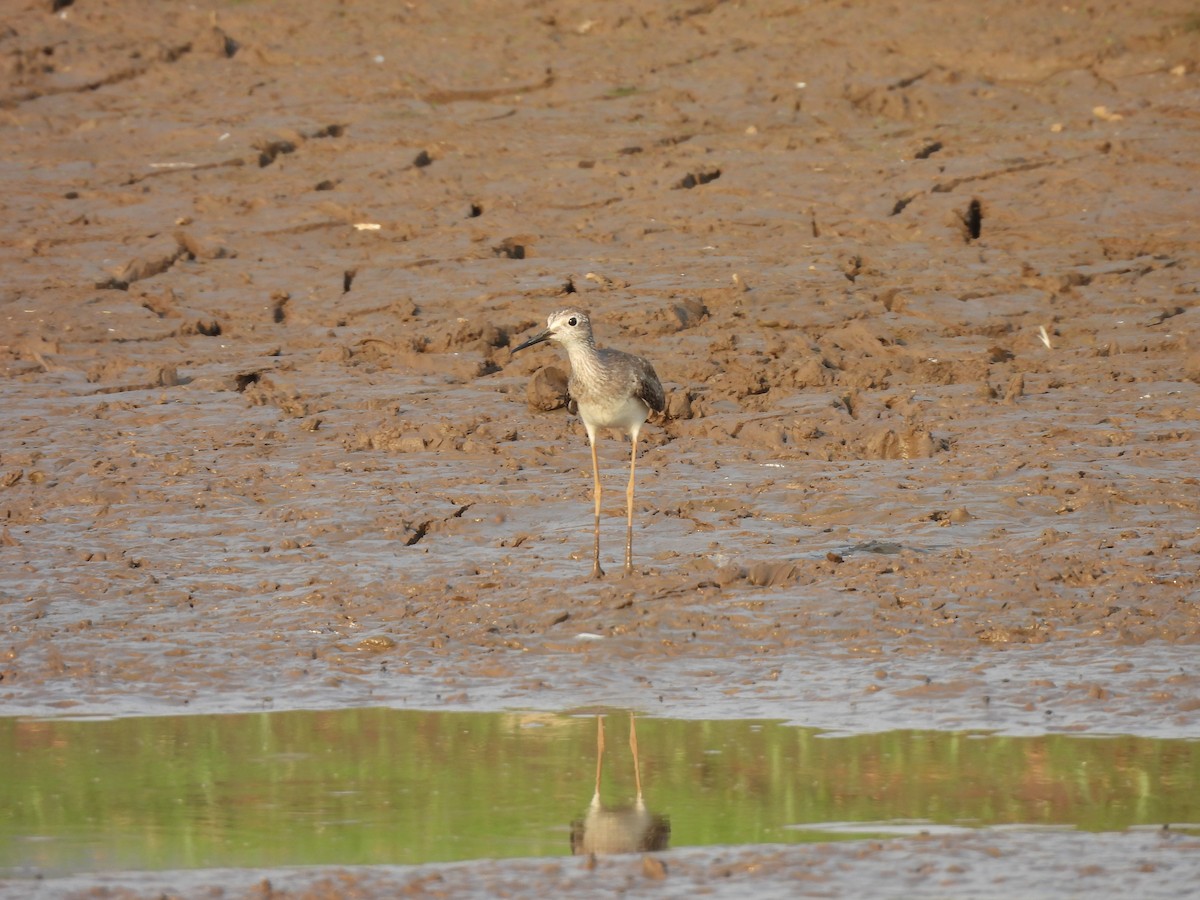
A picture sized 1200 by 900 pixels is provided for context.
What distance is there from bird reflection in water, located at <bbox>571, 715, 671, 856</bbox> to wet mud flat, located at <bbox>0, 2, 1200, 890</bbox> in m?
1.06

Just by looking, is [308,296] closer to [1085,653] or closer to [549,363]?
[549,363]

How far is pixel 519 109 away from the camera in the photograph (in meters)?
14.2

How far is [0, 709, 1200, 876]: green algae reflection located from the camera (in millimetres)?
5176

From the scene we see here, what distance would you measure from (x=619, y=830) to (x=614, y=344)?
597 cm

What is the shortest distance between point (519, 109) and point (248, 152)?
2108mm

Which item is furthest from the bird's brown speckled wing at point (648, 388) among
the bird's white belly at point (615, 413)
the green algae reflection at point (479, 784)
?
the green algae reflection at point (479, 784)

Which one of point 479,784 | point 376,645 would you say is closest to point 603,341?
point 376,645

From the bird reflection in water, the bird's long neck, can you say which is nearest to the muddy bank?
the bird's long neck

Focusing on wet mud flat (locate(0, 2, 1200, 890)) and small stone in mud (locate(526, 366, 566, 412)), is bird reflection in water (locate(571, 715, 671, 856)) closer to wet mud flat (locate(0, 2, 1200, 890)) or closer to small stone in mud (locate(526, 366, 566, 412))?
wet mud flat (locate(0, 2, 1200, 890))

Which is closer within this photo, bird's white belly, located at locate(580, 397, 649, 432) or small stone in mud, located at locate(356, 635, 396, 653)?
small stone in mud, located at locate(356, 635, 396, 653)

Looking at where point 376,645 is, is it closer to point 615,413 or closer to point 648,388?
point 615,413

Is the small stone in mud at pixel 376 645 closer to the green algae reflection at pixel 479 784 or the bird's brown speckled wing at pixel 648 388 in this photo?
the green algae reflection at pixel 479 784

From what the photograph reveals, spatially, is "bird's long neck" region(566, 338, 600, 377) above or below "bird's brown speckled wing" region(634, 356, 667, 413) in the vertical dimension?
above

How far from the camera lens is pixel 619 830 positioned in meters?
5.26
